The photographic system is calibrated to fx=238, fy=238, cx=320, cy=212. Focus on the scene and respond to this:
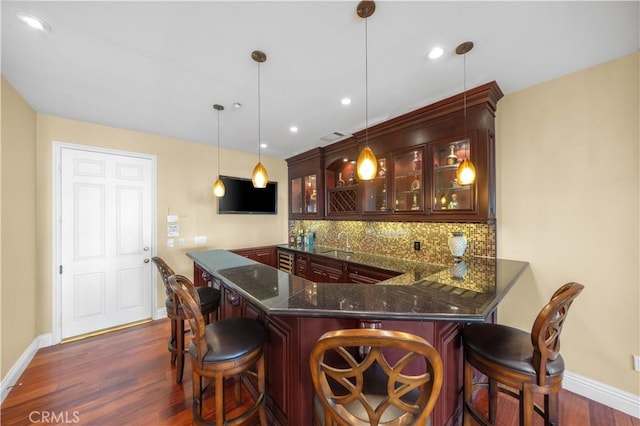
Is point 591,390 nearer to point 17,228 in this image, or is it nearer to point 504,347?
point 504,347

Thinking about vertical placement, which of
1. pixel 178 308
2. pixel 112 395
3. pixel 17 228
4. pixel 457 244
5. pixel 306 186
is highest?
pixel 306 186

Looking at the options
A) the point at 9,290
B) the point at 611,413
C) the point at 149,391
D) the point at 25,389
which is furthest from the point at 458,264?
the point at 9,290

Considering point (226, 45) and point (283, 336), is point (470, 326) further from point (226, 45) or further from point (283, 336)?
point (226, 45)

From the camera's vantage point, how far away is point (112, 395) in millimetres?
2039

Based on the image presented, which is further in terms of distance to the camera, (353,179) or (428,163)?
(353,179)

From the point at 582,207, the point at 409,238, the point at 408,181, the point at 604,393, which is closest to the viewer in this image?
the point at 604,393

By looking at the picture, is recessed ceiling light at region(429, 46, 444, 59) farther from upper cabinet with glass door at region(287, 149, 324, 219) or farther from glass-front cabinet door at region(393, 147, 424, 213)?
upper cabinet with glass door at region(287, 149, 324, 219)

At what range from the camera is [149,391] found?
2.09 m

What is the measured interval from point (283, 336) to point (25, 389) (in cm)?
256

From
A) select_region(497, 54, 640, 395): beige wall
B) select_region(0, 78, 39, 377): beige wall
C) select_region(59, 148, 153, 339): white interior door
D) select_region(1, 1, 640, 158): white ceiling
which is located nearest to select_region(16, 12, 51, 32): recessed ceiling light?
select_region(1, 1, 640, 158): white ceiling

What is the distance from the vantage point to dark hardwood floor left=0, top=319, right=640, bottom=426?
1806 mm

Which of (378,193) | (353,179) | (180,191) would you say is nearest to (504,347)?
(378,193)

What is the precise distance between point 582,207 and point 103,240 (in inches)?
211

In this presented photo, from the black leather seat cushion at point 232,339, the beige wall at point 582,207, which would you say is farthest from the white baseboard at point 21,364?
the beige wall at point 582,207
